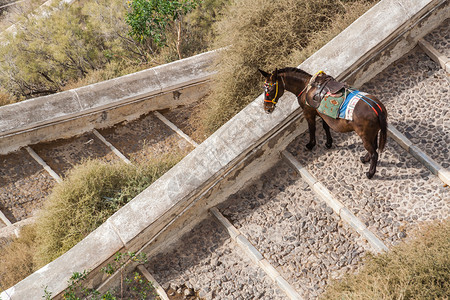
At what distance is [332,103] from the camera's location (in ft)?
19.0

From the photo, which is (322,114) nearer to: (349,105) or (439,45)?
(349,105)

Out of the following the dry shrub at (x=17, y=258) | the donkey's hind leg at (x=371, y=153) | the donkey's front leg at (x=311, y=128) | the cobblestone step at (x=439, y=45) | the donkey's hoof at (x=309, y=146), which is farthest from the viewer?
the cobblestone step at (x=439, y=45)

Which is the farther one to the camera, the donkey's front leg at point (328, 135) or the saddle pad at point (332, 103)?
the donkey's front leg at point (328, 135)

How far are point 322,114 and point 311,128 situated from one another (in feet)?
1.75

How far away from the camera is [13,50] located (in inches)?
547

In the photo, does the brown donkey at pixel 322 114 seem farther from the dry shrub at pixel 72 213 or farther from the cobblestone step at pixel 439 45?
the dry shrub at pixel 72 213

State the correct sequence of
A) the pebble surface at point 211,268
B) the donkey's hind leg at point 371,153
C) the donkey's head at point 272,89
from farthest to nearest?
the donkey's head at point 272,89 < the donkey's hind leg at point 371,153 < the pebble surface at point 211,268

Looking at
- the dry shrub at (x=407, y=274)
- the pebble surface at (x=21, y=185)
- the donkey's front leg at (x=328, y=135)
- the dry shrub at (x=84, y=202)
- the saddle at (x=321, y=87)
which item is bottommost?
the dry shrub at (x=407, y=274)

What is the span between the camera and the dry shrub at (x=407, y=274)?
4520mm

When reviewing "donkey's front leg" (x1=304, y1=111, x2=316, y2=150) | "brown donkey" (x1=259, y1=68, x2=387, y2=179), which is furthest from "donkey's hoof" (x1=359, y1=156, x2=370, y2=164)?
Answer: "donkey's front leg" (x1=304, y1=111, x2=316, y2=150)

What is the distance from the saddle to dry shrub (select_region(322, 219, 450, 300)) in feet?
7.24

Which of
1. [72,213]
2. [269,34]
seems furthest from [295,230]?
[269,34]

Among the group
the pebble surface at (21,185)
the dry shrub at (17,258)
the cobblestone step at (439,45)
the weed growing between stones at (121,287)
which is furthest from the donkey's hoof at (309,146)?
the pebble surface at (21,185)

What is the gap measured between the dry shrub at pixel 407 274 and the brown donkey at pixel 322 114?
4.57ft
